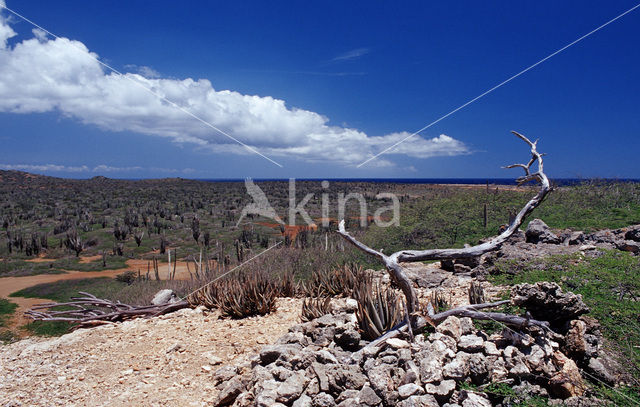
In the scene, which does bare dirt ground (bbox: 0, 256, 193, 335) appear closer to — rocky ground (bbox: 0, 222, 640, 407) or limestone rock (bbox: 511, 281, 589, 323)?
rocky ground (bbox: 0, 222, 640, 407)

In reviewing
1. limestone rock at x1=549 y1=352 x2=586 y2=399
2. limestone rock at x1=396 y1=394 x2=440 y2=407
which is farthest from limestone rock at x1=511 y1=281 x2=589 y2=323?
limestone rock at x1=396 y1=394 x2=440 y2=407

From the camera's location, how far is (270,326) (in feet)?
20.4

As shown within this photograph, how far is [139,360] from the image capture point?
17.8ft

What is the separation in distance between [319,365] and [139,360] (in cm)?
315

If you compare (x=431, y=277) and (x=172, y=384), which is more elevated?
(x=431, y=277)

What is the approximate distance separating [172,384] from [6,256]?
21062mm

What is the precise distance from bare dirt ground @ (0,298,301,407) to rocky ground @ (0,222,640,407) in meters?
0.02

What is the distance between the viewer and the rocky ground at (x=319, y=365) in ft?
11.2

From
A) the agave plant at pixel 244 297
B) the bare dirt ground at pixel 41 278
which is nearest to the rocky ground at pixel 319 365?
the agave plant at pixel 244 297

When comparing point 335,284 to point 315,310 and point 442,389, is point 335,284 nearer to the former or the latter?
point 315,310

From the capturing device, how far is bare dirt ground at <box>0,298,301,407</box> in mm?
4441

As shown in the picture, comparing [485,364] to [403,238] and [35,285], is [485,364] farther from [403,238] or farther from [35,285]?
[35,285]

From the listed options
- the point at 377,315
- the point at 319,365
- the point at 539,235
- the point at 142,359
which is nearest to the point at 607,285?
the point at 377,315

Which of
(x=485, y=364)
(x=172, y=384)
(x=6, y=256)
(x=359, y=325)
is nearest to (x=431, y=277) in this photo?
(x=359, y=325)
